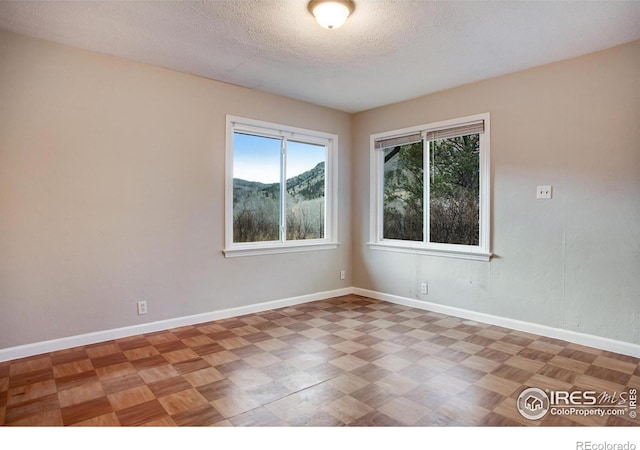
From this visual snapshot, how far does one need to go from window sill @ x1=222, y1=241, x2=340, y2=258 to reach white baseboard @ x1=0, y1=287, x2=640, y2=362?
58 centimetres

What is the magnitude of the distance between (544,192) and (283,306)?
9.68 feet

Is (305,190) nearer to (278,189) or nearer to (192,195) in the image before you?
(278,189)

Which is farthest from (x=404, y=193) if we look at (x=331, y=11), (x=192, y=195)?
(x=331, y=11)

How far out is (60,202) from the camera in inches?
121

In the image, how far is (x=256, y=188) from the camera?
171 inches

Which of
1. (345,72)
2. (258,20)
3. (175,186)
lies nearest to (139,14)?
(258,20)

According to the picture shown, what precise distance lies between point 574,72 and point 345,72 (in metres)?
1.99
